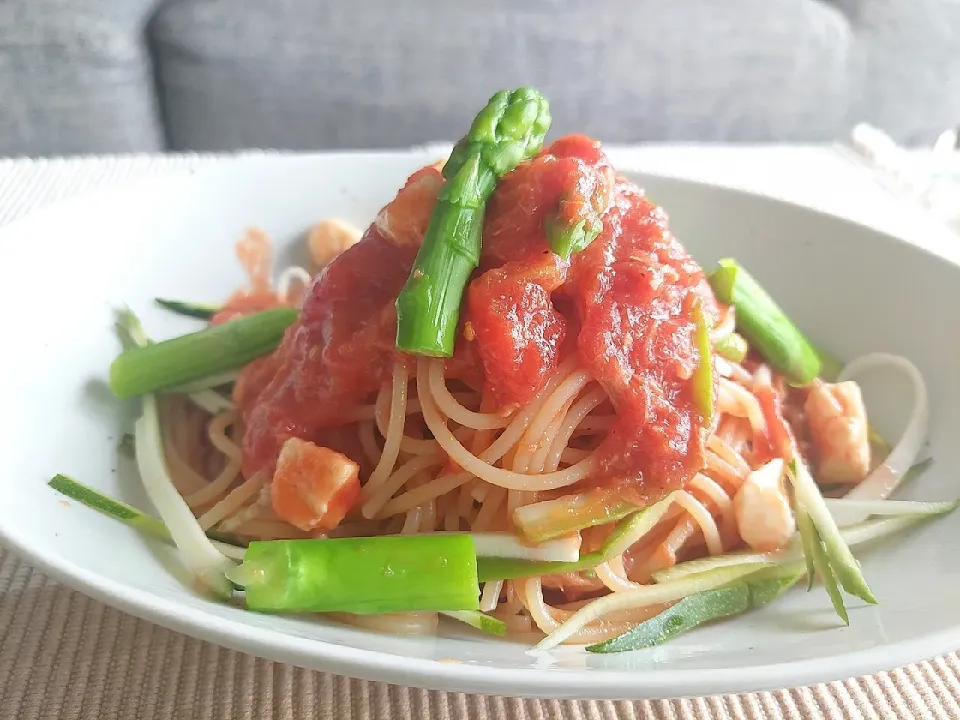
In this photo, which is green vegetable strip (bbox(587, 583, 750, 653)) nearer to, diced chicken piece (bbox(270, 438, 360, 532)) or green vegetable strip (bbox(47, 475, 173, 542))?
diced chicken piece (bbox(270, 438, 360, 532))

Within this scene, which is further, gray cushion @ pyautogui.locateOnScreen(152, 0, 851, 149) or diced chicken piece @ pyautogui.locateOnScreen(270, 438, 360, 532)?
gray cushion @ pyautogui.locateOnScreen(152, 0, 851, 149)

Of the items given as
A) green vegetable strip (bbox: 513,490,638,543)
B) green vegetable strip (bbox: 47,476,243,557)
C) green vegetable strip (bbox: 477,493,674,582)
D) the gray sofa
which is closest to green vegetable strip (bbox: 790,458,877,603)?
green vegetable strip (bbox: 477,493,674,582)

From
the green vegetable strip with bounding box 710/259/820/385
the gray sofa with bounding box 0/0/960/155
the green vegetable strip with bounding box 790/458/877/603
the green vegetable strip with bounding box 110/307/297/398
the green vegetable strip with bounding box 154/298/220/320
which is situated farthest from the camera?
the gray sofa with bounding box 0/0/960/155

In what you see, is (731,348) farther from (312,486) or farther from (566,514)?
(312,486)

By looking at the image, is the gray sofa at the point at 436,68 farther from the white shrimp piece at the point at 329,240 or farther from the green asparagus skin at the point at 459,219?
the green asparagus skin at the point at 459,219

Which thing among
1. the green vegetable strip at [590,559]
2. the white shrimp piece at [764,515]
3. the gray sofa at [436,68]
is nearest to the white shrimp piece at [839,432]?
the white shrimp piece at [764,515]

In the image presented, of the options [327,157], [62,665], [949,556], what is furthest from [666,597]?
[327,157]

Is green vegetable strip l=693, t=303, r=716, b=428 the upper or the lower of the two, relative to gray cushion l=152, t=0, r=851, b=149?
upper
